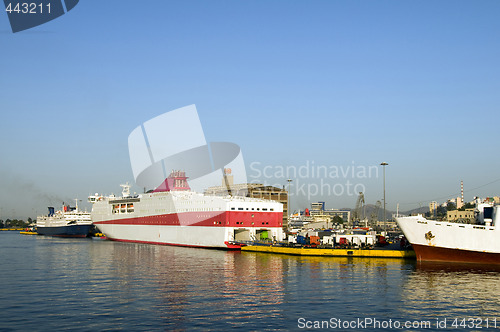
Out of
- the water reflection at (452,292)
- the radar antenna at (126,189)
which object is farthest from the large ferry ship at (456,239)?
the radar antenna at (126,189)

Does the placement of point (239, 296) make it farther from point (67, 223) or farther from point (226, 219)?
point (67, 223)

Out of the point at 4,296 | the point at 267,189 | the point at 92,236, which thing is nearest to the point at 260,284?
the point at 4,296

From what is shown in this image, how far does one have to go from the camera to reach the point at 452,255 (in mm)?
39562

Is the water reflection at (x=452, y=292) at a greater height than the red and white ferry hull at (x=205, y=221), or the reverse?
the red and white ferry hull at (x=205, y=221)

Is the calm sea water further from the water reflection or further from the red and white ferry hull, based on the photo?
the red and white ferry hull

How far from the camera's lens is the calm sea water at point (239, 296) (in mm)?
19469

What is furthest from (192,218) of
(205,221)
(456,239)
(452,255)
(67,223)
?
(67,223)

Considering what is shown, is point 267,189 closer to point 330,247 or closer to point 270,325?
point 330,247

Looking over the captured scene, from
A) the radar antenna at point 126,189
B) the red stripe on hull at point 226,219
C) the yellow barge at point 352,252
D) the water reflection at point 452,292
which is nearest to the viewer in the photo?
the water reflection at point 452,292

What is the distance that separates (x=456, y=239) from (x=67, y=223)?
101530 mm

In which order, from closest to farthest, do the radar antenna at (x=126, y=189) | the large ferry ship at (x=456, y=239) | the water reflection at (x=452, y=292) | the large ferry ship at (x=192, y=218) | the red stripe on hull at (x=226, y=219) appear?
the water reflection at (x=452, y=292), the large ferry ship at (x=456, y=239), the red stripe on hull at (x=226, y=219), the large ferry ship at (x=192, y=218), the radar antenna at (x=126, y=189)

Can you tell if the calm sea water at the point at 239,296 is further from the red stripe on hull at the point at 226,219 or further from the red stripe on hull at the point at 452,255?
the red stripe on hull at the point at 226,219

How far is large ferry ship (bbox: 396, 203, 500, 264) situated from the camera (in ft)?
125

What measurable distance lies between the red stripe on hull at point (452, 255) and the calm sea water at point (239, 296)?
2961mm
